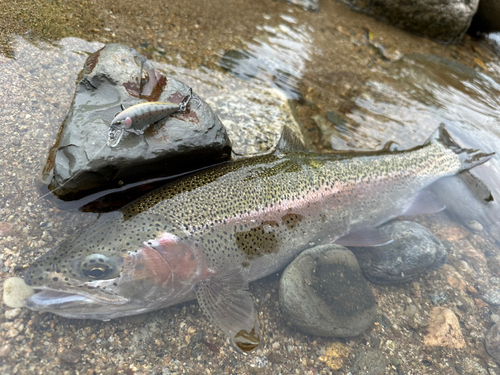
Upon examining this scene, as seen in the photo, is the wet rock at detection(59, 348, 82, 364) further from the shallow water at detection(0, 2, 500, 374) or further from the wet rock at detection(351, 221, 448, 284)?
the wet rock at detection(351, 221, 448, 284)

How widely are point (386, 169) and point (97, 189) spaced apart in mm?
3748

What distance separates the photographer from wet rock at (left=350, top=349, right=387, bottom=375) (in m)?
3.45

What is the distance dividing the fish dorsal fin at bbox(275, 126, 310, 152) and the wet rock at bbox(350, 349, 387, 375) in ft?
8.58

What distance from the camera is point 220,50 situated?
576 centimetres

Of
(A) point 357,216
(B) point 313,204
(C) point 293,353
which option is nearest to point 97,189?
(B) point 313,204

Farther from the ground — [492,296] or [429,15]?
[429,15]

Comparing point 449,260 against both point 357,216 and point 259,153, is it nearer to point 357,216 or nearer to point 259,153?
point 357,216

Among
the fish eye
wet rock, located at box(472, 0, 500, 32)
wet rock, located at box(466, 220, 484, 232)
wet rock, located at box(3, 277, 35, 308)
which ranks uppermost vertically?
wet rock, located at box(472, 0, 500, 32)

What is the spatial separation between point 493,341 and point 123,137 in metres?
4.82

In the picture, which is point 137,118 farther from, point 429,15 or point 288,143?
point 429,15

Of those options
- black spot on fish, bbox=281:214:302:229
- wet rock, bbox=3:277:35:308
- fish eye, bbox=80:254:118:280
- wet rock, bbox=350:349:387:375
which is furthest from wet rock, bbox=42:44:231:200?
wet rock, bbox=350:349:387:375

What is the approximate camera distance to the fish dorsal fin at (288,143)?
4.41 meters

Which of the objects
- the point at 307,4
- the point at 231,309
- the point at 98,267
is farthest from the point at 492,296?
the point at 307,4

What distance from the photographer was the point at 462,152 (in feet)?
17.4
